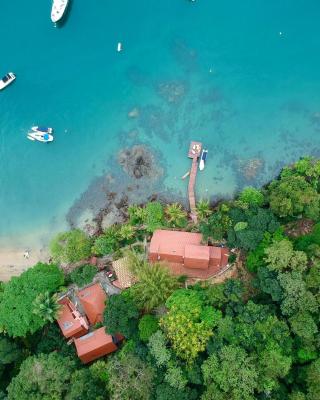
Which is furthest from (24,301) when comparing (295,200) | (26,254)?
(295,200)

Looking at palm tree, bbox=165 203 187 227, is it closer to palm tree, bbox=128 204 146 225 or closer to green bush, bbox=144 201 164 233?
green bush, bbox=144 201 164 233

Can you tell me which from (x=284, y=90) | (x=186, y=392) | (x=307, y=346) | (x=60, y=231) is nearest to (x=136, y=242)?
(x=60, y=231)

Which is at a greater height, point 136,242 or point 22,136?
point 22,136

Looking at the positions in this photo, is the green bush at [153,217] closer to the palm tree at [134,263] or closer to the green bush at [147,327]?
the palm tree at [134,263]

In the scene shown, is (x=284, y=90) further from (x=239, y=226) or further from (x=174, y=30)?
(x=239, y=226)

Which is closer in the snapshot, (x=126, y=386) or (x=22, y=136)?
(x=126, y=386)
